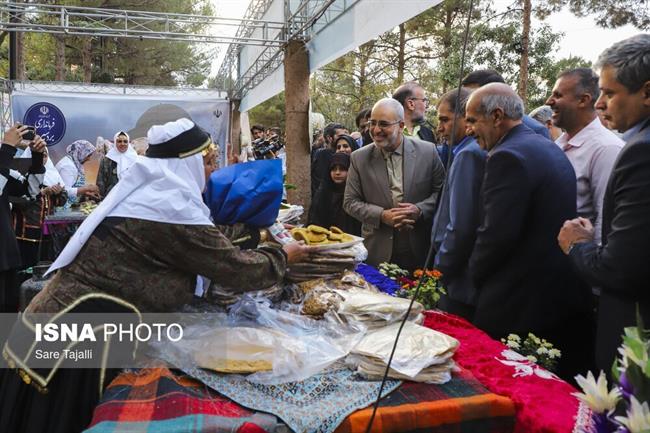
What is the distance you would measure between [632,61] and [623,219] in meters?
0.52

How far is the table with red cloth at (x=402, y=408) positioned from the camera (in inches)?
55.7

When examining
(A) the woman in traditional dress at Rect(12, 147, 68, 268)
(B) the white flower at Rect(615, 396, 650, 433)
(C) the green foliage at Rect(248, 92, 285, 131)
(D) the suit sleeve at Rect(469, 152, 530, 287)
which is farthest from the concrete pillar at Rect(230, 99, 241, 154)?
(C) the green foliage at Rect(248, 92, 285, 131)

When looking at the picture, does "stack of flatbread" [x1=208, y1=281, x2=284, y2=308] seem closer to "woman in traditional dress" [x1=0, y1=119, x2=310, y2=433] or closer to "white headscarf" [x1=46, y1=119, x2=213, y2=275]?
"woman in traditional dress" [x1=0, y1=119, x2=310, y2=433]

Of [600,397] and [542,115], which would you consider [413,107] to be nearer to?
[542,115]

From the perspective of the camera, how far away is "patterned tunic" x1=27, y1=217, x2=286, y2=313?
5.87 ft

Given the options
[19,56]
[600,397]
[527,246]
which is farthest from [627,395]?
[19,56]

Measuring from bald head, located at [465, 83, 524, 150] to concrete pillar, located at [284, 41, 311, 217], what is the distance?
4.47m

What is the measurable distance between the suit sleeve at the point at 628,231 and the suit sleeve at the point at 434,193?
162cm

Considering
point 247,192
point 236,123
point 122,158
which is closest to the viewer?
point 247,192

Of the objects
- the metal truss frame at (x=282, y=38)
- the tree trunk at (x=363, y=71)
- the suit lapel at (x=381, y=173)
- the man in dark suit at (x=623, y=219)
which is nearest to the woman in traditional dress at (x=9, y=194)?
the suit lapel at (x=381, y=173)

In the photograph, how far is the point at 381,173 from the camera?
3.41m

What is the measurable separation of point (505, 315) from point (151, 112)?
10.8 meters

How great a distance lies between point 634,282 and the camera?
1575 millimetres

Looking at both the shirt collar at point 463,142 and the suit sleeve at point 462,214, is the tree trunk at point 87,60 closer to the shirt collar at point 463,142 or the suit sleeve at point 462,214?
the shirt collar at point 463,142
